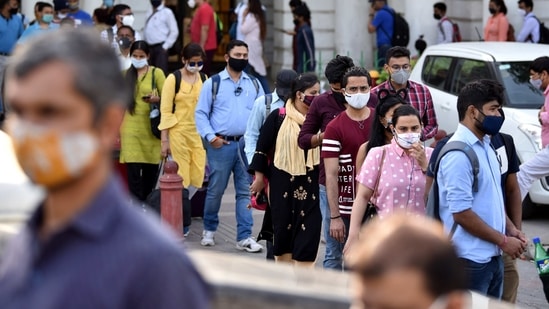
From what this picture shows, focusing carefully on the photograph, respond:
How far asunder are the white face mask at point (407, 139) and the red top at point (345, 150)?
89 centimetres

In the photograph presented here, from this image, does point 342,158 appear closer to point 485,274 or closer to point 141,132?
point 485,274

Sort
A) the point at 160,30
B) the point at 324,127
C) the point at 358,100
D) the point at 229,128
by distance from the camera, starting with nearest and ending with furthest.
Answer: the point at 358,100
the point at 324,127
the point at 229,128
the point at 160,30

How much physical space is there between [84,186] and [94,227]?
0.10 meters

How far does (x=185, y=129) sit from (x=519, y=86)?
3873 mm

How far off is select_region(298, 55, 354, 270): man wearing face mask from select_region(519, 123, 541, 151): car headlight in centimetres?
372

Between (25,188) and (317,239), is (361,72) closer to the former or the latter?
(317,239)

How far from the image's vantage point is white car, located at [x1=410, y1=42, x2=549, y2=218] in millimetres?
12258

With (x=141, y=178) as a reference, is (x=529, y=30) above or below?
above

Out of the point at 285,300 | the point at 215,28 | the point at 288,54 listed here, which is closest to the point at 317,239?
the point at 285,300

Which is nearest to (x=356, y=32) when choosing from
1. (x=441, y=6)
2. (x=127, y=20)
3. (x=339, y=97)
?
(x=441, y=6)

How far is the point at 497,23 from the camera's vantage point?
2011 cm

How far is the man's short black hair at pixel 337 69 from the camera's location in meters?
8.98

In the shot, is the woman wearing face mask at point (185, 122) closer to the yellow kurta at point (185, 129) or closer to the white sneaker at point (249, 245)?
the yellow kurta at point (185, 129)

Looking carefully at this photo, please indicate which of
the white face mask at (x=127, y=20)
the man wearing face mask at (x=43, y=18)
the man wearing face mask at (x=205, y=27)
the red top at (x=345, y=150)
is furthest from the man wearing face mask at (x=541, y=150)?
the man wearing face mask at (x=205, y=27)
